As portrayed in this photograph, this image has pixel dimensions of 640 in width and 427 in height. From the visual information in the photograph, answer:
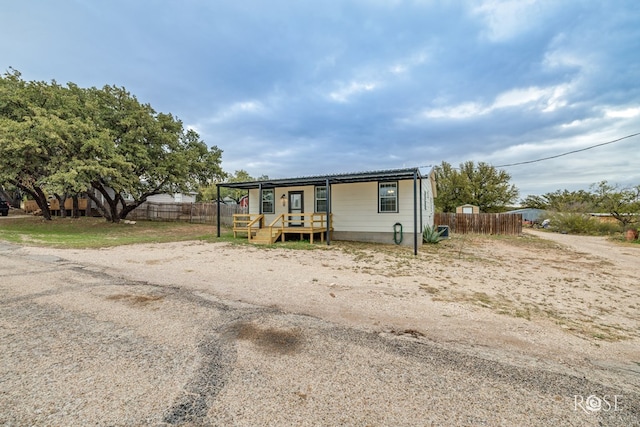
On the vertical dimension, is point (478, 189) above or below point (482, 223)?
above

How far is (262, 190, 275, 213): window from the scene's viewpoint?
49.1ft

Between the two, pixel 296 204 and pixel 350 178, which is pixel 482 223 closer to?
pixel 350 178

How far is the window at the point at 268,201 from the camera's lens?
14969 mm

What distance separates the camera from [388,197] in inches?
493

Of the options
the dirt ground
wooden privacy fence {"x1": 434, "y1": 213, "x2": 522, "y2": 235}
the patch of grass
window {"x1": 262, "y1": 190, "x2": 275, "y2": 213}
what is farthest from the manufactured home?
wooden privacy fence {"x1": 434, "y1": 213, "x2": 522, "y2": 235}

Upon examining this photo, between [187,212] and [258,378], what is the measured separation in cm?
2283

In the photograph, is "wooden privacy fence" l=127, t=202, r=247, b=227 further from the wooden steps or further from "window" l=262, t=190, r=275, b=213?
the wooden steps

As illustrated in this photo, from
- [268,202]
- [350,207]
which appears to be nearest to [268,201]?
[268,202]

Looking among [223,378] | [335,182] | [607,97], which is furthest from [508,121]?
[223,378]

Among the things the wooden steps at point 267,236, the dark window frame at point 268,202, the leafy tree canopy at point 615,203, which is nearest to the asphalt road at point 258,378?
the wooden steps at point 267,236

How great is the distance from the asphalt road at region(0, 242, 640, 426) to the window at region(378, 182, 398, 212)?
9540 millimetres

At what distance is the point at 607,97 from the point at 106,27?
26.9 m

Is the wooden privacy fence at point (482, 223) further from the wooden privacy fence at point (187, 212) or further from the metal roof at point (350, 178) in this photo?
the wooden privacy fence at point (187, 212)

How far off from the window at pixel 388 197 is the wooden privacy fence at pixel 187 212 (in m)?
11.9
